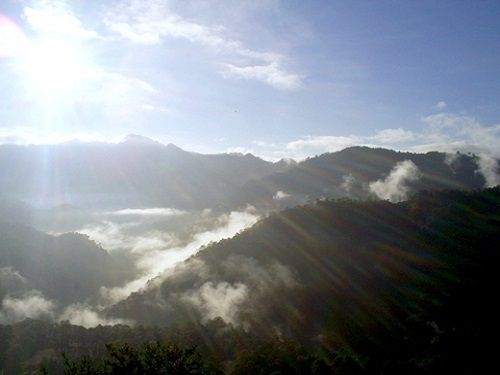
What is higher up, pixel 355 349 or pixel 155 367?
pixel 155 367

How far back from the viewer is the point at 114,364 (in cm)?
4644

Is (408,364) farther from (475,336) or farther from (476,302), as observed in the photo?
(476,302)

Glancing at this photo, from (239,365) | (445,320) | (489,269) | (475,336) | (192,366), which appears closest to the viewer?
(192,366)

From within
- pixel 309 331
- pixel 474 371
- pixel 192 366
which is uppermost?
pixel 192 366

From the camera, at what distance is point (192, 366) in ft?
172

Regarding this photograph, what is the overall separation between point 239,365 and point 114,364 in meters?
98.8

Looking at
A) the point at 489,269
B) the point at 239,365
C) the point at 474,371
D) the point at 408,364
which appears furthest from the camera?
the point at 489,269

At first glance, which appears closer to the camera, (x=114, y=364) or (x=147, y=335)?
(x=114, y=364)

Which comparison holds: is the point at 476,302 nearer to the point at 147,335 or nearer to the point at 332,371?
the point at 332,371

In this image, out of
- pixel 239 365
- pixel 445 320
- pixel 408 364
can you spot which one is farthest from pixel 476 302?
pixel 239 365

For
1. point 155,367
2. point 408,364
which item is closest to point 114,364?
point 155,367

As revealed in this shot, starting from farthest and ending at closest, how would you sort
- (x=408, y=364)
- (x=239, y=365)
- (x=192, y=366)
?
1. (x=239, y=365)
2. (x=408, y=364)
3. (x=192, y=366)

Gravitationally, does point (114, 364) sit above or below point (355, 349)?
above

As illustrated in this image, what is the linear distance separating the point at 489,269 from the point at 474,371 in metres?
99.7
